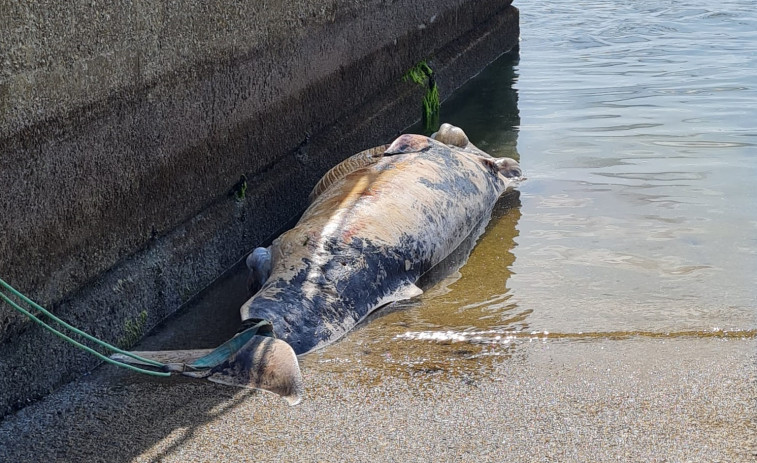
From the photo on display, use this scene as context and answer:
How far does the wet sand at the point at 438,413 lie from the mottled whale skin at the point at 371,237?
0.31m

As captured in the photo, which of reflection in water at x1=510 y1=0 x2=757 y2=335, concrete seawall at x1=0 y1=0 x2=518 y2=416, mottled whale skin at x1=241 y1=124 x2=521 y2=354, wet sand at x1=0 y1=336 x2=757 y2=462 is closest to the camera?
wet sand at x1=0 y1=336 x2=757 y2=462

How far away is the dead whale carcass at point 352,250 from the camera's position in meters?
3.96

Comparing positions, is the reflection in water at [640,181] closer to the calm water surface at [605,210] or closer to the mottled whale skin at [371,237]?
the calm water surface at [605,210]

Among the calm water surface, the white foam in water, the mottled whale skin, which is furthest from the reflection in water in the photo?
the mottled whale skin

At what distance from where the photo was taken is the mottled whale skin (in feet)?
14.7

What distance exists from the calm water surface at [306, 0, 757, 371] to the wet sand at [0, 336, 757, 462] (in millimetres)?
219

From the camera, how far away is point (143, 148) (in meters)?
4.47

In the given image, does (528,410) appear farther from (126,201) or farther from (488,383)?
(126,201)

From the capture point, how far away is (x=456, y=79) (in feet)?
32.8

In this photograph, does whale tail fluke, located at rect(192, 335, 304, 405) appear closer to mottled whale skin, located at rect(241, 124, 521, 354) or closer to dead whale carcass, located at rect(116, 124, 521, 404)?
dead whale carcass, located at rect(116, 124, 521, 404)

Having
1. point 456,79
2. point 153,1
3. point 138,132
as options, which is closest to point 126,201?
point 138,132

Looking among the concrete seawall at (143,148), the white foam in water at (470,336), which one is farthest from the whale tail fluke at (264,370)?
the white foam in water at (470,336)

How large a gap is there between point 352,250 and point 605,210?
2.11 meters

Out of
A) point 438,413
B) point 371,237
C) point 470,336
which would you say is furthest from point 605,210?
point 438,413
